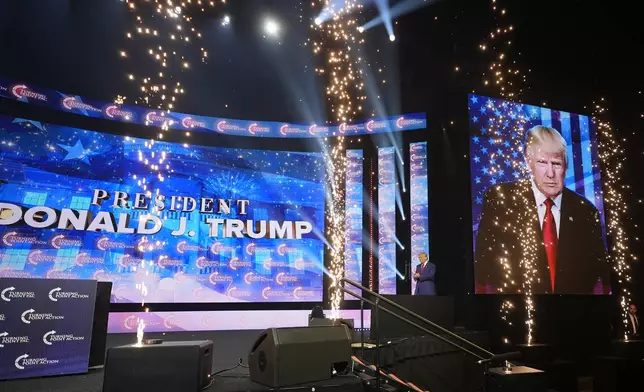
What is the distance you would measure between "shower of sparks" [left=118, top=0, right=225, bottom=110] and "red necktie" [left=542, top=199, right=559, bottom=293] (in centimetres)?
685

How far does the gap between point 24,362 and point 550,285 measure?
21.3 ft

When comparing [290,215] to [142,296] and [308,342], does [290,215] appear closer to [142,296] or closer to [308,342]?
[142,296]

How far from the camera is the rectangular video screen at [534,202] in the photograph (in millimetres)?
5875

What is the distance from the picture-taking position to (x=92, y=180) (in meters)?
7.18

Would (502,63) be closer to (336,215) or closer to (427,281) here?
(427,281)

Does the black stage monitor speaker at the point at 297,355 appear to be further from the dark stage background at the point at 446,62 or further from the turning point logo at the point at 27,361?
the dark stage background at the point at 446,62

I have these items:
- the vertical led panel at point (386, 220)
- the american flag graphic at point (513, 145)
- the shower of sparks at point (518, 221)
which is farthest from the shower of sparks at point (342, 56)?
the shower of sparks at point (518, 221)

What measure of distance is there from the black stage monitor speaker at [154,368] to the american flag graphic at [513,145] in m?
4.77

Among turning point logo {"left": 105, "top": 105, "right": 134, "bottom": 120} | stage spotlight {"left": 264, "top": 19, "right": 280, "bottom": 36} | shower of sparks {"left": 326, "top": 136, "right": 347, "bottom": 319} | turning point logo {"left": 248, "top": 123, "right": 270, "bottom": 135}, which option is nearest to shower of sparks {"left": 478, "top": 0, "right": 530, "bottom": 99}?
shower of sparks {"left": 326, "top": 136, "right": 347, "bottom": 319}

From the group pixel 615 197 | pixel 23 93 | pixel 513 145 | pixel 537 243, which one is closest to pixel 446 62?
pixel 513 145

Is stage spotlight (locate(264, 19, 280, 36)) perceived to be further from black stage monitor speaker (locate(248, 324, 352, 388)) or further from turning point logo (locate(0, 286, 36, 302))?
black stage monitor speaker (locate(248, 324, 352, 388))

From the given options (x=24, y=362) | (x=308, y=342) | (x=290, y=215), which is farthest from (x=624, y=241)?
(x=24, y=362)

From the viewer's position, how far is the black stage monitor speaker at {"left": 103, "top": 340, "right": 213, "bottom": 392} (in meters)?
2.17

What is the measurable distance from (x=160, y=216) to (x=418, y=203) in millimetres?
5159
